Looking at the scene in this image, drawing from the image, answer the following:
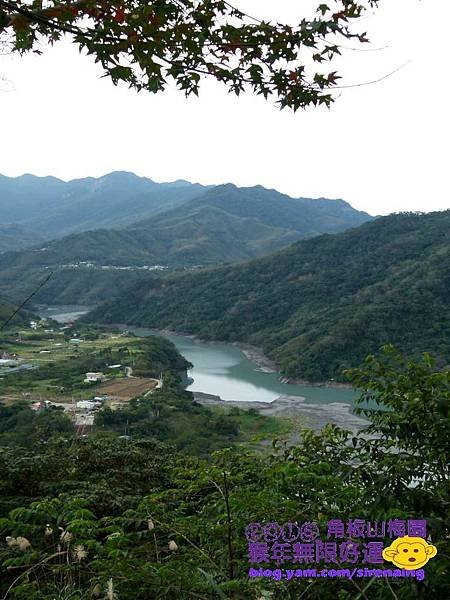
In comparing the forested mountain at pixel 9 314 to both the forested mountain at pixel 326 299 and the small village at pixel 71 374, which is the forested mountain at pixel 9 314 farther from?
the forested mountain at pixel 326 299

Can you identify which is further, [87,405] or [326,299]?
[326,299]

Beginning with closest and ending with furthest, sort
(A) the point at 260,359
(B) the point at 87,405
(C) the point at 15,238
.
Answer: (B) the point at 87,405
(A) the point at 260,359
(C) the point at 15,238

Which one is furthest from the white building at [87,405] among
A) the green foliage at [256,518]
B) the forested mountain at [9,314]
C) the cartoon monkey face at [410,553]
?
the cartoon monkey face at [410,553]

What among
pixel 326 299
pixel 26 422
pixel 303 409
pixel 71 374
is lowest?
pixel 303 409

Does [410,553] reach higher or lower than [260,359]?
higher

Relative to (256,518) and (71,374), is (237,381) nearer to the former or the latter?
(71,374)

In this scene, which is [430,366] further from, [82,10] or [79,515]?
[82,10]

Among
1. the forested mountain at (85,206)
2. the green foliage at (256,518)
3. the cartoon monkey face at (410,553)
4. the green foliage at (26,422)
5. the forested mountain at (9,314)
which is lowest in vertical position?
the green foliage at (26,422)

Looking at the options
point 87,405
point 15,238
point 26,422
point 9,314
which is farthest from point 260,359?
point 15,238
